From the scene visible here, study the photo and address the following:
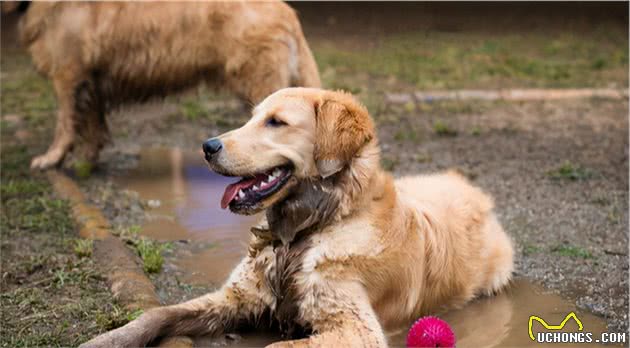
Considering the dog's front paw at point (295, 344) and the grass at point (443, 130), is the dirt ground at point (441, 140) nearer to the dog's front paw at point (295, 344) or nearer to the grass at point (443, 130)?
the grass at point (443, 130)

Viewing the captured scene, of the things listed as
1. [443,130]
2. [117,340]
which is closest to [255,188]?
[117,340]

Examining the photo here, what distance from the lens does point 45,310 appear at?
4.13m

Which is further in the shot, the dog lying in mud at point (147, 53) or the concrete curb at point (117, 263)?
the dog lying in mud at point (147, 53)

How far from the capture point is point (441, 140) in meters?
8.34

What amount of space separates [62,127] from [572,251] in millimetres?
4177

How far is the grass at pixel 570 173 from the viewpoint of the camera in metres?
6.96

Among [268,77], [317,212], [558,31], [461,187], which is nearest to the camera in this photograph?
[317,212]

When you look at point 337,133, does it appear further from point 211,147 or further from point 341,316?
point 341,316

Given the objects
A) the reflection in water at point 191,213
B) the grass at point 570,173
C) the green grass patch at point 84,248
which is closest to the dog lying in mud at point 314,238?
the reflection in water at point 191,213

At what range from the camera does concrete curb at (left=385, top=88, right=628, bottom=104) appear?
997 centimetres

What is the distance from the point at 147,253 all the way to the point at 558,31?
35.8 feet

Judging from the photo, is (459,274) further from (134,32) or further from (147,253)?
(134,32)

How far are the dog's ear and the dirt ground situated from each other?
3.77 feet

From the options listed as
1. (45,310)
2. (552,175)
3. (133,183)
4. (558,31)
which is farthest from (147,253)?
(558,31)
